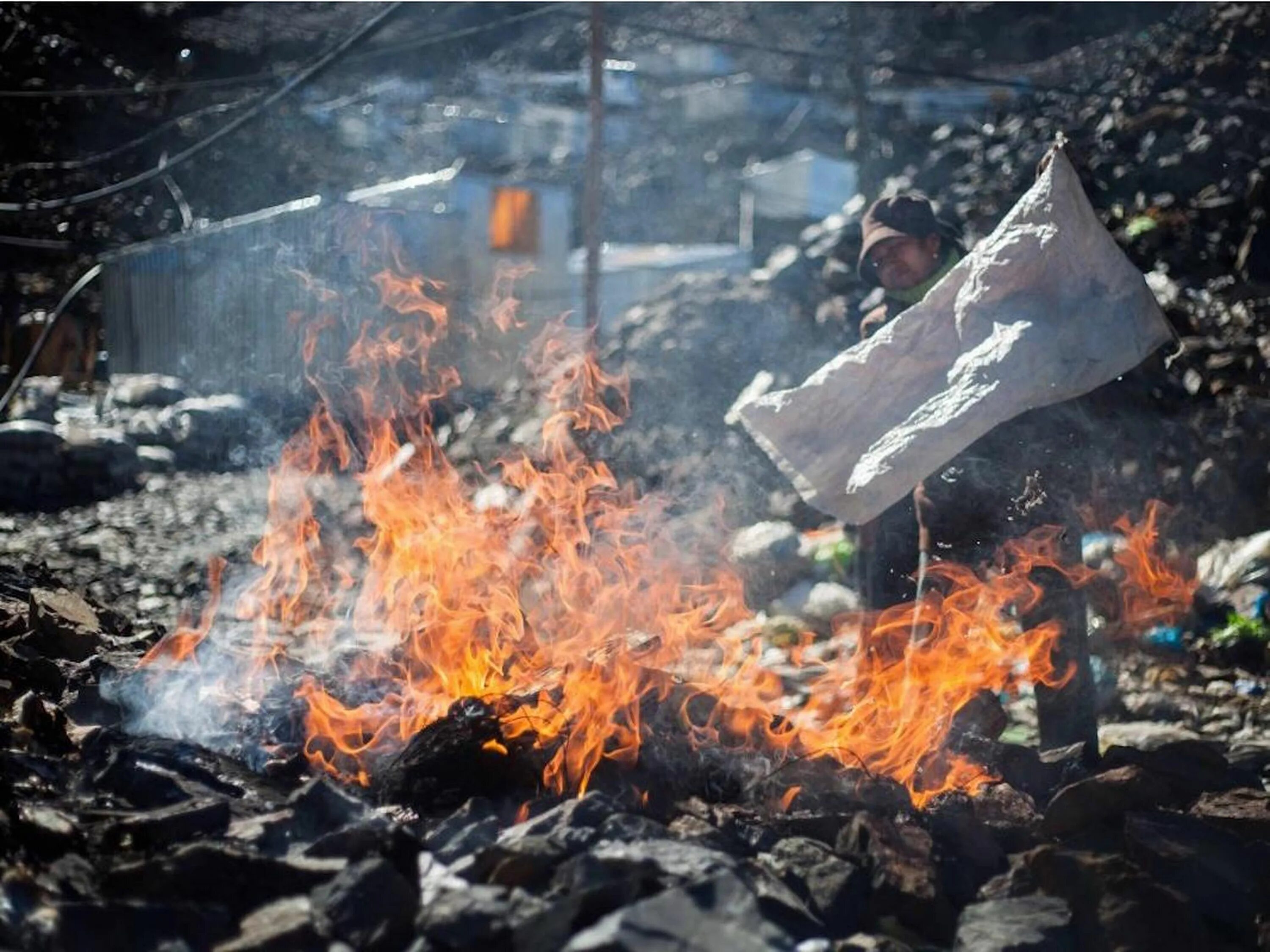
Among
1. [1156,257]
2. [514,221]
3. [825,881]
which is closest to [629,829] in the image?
[825,881]

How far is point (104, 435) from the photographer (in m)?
14.2

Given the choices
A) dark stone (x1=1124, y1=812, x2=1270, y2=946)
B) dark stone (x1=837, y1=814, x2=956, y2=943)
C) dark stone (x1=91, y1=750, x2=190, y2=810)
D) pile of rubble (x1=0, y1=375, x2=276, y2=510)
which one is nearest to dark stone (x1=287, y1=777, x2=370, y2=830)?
dark stone (x1=91, y1=750, x2=190, y2=810)

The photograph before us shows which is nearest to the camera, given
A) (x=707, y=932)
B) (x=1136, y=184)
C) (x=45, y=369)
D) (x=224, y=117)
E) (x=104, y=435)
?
(x=707, y=932)

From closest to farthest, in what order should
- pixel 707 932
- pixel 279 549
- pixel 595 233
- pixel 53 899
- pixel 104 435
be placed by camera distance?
pixel 707 932 → pixel 53 899 → pixel 279 549 → pixel 595 233 → pixel 104 435

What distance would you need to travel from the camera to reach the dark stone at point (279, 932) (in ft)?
9.86

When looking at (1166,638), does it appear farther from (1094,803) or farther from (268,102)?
(268,102)

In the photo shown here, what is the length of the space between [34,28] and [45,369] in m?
10.8

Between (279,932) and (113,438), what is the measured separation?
41.3 feet

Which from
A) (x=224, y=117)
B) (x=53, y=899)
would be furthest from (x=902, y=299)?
(x=224, y=117)

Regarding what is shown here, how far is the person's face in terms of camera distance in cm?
561

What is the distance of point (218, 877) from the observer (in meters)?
3.31

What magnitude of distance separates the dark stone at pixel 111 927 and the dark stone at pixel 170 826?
1.26 ft

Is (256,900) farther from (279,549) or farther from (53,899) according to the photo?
(279,549)

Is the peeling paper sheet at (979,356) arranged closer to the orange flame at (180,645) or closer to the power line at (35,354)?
the orange flame at (180,645)
